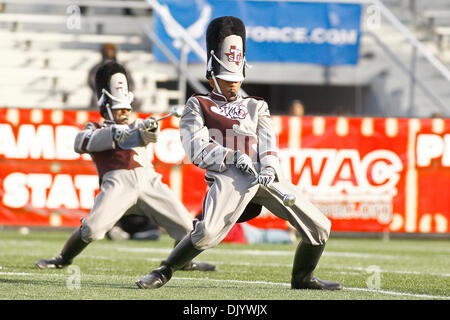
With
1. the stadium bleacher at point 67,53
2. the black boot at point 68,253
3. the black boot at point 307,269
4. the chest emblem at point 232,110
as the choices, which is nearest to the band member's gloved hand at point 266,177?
the chest emblem at point 232,110

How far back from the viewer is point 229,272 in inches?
285

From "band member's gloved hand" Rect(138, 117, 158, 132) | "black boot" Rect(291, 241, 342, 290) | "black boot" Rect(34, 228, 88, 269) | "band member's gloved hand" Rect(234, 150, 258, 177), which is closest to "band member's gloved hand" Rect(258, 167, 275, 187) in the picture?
"band member's gloved hand" Rect(234, 150, 258, 177)

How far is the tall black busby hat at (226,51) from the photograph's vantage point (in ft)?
18.8

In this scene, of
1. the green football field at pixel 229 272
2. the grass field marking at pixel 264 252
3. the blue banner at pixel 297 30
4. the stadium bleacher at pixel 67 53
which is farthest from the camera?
the blue banner at pixel 297 30

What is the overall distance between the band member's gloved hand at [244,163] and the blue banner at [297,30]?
998 centimetres

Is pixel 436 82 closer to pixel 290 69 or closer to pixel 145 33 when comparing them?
pixel 290 69

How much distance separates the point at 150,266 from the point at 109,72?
160 cm

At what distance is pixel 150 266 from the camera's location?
25.2 ft

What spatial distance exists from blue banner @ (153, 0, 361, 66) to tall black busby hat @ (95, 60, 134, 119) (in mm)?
8234

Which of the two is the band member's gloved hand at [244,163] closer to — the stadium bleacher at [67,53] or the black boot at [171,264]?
the black boot at [171,264]

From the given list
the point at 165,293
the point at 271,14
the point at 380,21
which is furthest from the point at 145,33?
the point at 165,293
